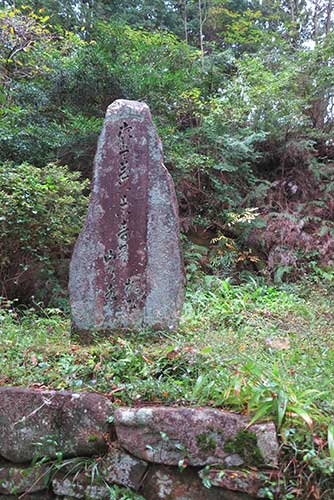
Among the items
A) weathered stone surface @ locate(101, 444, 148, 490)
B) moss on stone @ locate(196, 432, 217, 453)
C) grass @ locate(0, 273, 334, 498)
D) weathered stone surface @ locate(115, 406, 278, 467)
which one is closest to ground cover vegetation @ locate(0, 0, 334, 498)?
grass @ locate(0, 273, 334, 498)

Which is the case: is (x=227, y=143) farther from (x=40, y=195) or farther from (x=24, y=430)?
(x=24, y=430)

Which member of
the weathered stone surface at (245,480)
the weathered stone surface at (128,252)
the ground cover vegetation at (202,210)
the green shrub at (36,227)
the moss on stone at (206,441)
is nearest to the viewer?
the weathered stone surface at (245,480)

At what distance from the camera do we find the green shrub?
196 inches

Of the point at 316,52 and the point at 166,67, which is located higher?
the point at 316,52

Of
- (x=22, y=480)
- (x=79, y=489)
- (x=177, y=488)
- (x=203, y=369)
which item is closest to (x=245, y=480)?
(x=177, y=488)

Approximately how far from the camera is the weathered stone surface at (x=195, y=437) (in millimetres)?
2121

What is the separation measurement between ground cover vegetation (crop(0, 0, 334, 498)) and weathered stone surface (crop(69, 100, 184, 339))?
29 cm

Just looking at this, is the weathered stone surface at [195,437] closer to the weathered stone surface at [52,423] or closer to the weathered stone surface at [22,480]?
the weathered stone surface at [52,423]

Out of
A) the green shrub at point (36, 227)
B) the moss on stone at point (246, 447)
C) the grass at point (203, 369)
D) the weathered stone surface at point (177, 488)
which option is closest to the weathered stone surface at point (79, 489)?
the weathered stone surface at point (177, 488)

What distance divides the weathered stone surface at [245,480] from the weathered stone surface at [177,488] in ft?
0.12

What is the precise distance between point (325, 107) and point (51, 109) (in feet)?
20.6

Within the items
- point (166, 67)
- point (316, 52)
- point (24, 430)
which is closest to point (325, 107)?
point (316, 52)

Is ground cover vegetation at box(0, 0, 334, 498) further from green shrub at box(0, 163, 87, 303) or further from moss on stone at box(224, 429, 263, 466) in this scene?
moss on stone at box(224, 429, 263, 466)

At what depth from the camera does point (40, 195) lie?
16.8ft
